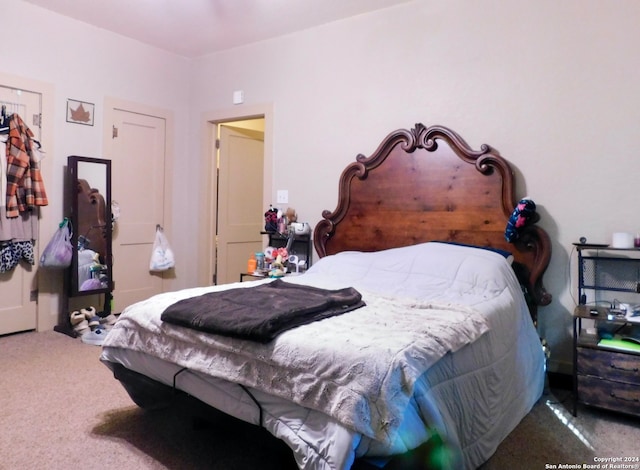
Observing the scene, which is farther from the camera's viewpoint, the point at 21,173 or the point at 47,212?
the point at 47,212

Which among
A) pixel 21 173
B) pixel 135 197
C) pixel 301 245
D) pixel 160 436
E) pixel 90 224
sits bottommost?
pixel 160 436

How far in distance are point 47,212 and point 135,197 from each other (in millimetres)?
784

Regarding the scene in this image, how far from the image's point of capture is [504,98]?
9.66ft

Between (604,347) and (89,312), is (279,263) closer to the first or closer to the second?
(89,312)

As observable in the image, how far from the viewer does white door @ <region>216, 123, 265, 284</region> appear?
4.76 m

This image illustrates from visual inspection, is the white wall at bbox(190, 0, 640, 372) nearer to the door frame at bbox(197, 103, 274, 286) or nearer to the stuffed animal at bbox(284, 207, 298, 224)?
the stuffed animal at bbox(284, 207, 298, 224)

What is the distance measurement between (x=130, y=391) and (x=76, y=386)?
687 millimetres

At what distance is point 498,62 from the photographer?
2959mm

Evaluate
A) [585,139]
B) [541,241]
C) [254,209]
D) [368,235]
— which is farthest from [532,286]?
[254,209]

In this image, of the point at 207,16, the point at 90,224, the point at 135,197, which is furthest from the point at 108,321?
the point at 207,16

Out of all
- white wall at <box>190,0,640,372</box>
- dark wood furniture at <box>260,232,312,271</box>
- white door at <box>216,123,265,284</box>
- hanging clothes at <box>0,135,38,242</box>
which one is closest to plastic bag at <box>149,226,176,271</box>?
white door at <box>216,123,265,284</box>

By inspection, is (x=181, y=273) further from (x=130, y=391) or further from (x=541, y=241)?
(x=541, y=241)

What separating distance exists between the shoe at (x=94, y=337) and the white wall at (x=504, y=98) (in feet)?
6.10

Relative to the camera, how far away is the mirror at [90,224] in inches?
147
